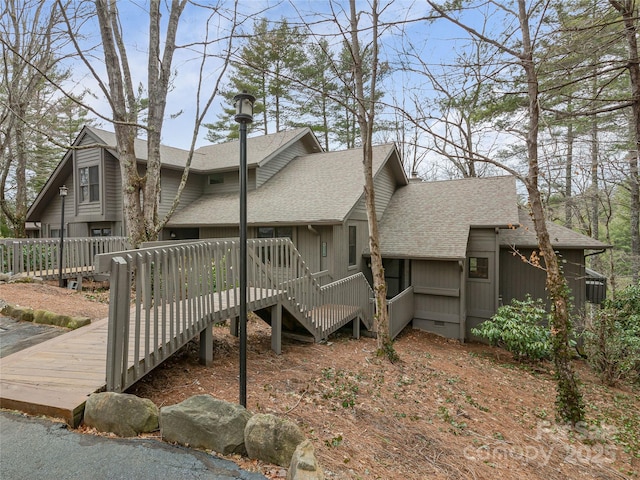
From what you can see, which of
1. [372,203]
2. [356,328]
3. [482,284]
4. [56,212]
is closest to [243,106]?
[372,203]

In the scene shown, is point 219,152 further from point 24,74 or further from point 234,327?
point 234,327

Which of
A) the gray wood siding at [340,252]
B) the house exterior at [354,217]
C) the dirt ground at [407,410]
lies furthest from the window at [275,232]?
the dirt ground at [407,410]

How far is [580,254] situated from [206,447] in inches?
472

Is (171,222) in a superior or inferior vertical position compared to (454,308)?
superior

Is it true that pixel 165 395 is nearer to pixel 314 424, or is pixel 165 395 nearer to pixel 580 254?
pixel 314 424

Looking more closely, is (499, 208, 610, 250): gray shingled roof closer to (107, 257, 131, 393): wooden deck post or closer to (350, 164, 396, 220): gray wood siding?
(350, 164, 396, 220): gray wood siding

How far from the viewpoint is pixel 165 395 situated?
338 cm

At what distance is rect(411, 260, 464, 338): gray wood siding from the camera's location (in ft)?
33.3

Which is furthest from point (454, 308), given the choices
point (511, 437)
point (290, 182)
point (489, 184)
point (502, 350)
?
point (290, 182)

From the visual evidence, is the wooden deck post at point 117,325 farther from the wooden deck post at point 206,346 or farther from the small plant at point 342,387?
the small plant at point 342,387

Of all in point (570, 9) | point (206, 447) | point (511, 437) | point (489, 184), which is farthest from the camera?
point (489, 184)

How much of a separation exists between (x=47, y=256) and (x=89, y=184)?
4.58m

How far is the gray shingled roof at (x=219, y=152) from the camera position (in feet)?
43.0

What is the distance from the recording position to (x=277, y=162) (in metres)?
14.1
